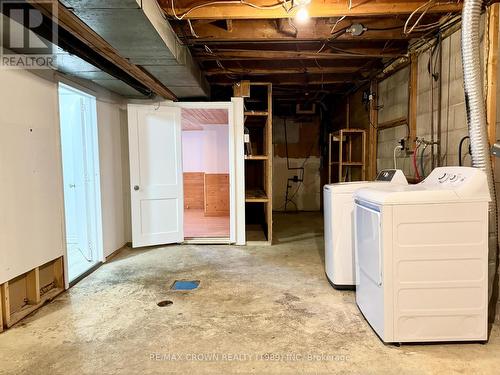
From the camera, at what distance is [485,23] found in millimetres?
2430

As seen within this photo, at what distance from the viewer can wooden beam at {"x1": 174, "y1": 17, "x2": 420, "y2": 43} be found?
312 centimetres

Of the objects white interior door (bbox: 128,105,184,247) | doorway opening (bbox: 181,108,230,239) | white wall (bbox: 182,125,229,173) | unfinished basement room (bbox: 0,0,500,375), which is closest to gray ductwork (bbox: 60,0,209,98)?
unfinished basement room (bbox: 0,0,500,375)

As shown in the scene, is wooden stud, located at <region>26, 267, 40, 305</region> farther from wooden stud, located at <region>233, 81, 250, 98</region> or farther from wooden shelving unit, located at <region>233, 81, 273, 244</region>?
wooden stud, located at <region>233, 81, 250, 98</region>

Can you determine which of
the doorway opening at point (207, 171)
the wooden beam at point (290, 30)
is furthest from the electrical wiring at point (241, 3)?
the doorway opening at point (207, 171)

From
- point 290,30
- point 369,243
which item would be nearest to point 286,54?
point 290,30

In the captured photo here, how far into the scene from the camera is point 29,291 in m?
2.67

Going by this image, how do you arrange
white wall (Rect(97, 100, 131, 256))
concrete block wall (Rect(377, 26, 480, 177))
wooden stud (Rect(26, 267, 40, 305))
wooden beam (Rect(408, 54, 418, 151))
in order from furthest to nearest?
1. white wall (Rect(97, 100, 131, 256))
2. wooden beam (Rect(408, 54, 418, 151))
3. concrete block wall (Rect(377, 26, 480, 177))
4. wooden stud (Rect(26, 267, 40, 305))

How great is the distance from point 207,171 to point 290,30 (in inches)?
184

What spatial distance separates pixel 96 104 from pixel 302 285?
315 cm

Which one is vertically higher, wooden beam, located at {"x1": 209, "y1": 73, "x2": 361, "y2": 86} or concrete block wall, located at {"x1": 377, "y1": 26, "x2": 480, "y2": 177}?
wooden beam, located at {"x1": 209, "y1": 73, "x2": 361, "y2": 86}

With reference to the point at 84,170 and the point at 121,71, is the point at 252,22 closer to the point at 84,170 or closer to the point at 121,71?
the point at 121,71

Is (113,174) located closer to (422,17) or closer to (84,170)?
(84,170)

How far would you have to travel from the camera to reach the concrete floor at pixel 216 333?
1911mm

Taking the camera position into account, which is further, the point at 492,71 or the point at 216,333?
the point at 492,71
